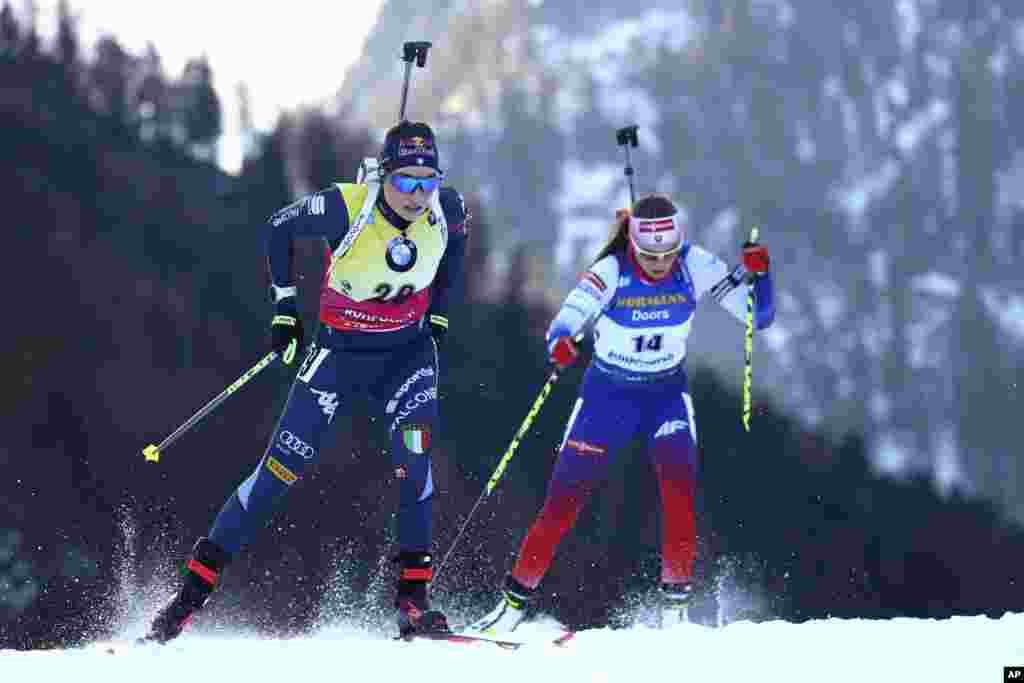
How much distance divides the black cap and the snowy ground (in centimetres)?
248

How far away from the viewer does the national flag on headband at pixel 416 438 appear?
868cm

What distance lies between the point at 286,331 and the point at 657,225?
7.07ft

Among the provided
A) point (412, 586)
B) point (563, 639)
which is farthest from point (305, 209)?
point (563, 639)

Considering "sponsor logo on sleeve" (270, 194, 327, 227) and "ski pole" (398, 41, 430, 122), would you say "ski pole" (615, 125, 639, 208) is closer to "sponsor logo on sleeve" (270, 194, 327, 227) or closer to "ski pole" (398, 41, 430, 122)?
"ski pole" (398, 41, 430, 122)

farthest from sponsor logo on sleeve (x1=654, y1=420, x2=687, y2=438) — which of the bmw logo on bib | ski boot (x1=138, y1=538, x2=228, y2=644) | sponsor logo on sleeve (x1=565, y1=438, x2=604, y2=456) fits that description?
ski boot (x1=138, y1=538, x2=228, y2=644)

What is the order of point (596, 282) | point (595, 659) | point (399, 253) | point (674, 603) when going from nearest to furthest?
point (595, 659), point (399, 253), point (596, 282), point (674, 603)

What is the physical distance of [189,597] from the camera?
8.43m

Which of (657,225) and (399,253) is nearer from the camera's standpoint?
(399,253)

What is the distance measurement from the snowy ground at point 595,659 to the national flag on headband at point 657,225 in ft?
7.36

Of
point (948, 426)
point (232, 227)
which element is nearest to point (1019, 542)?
point (232, 227)

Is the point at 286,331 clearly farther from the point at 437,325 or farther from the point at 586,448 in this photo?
the point at 586,448

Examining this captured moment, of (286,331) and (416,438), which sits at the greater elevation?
(286,331)

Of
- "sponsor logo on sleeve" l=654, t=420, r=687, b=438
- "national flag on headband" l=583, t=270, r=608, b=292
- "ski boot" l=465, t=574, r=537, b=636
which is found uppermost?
"national flag on headband" l=583, t=270, r=608, b=292

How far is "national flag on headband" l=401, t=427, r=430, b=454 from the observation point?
8.68 metres
